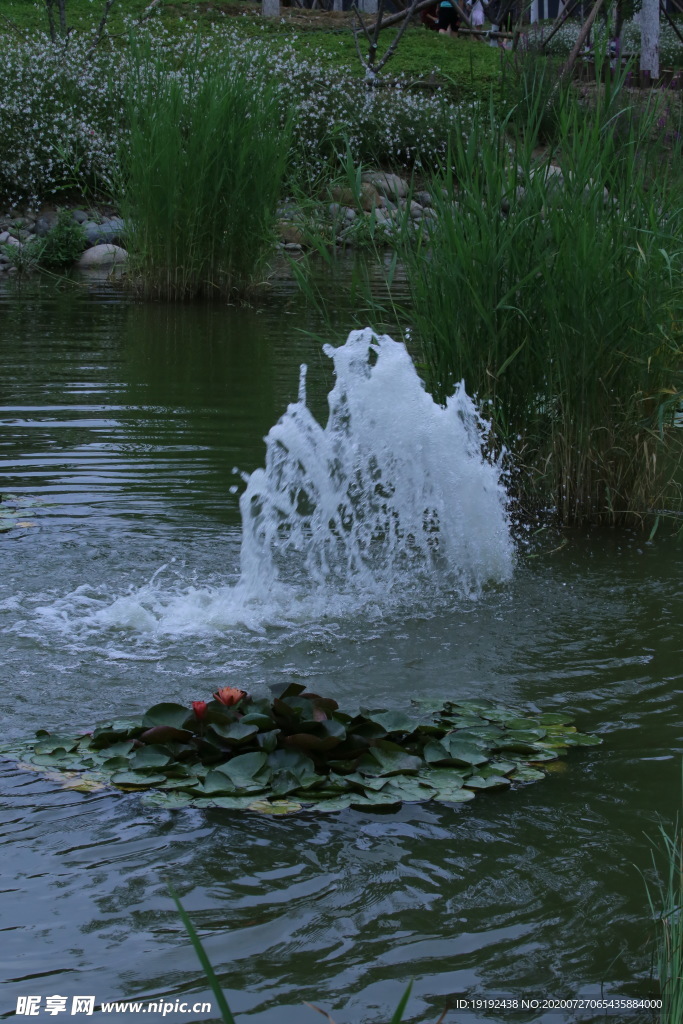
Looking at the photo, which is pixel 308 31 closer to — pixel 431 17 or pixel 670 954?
pixel 431 17

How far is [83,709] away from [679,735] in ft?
6.27

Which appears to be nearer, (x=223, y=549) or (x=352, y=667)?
(x=352, y=667)

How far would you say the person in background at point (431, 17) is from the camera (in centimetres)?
3048

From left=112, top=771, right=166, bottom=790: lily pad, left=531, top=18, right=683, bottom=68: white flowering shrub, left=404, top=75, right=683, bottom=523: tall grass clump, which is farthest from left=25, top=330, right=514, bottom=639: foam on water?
left=531, top=18, right=683, bottom=68: white flowering shrub

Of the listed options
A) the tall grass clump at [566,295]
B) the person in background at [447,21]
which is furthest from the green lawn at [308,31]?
the tall grass clump at [566,295]

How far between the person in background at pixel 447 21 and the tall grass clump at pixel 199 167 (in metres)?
17.1

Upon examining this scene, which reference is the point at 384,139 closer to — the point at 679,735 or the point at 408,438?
the point at 408,438

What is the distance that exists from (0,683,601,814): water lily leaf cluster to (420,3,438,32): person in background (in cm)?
2973

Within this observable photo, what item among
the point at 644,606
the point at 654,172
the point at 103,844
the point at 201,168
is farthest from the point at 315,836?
the point at 201,168

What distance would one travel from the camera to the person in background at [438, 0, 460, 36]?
2834 centimetres

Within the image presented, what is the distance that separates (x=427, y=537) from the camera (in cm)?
584

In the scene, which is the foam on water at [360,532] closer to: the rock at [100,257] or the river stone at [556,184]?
the river stone at [556,184]

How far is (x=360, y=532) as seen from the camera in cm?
595

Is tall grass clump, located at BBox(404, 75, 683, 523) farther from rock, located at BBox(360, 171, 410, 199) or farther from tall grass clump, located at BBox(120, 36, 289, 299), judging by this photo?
tall grass clump, located at BBox(120, 36, 289, 299)
